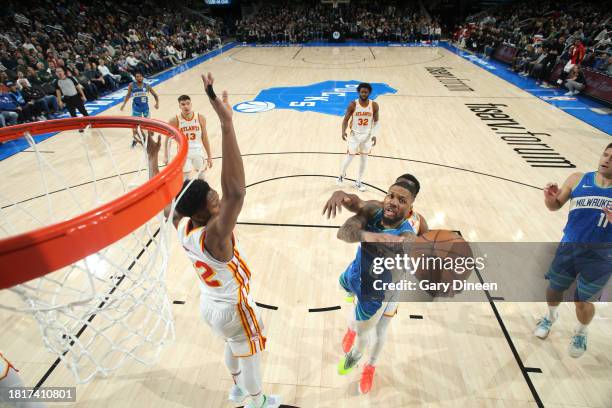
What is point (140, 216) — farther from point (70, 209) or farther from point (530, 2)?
point (530, 2)

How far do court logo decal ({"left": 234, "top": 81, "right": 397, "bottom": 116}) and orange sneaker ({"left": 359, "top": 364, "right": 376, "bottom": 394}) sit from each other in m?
7.34

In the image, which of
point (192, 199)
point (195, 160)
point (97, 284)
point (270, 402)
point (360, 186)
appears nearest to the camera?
point (192, 199)

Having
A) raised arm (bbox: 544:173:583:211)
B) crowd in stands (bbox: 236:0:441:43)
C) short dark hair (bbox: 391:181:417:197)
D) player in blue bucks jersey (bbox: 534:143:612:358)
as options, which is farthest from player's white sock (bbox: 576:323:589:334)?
crowd in stands (bbox: 236:0:441:43)

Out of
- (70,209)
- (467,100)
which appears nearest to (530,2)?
(467,100)

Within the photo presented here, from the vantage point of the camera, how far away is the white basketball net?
1985 millimetres

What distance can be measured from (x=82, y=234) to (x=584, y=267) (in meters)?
3.36

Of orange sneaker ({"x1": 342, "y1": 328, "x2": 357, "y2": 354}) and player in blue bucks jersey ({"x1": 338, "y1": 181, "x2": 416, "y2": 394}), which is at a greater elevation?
player in blue bucks jersey ({"x1": 338, "y1": 181, "x2": 416, "y2": 394})

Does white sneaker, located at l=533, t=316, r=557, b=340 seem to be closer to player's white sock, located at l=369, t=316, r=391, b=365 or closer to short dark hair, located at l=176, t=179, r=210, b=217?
player's white sock, located at l=369, t=316, r=391, b=365

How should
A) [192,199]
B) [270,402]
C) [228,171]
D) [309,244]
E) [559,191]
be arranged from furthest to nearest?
1. [309,244]
2. [559,191]
3. [270,402]
4. [192,199]
5. [228,171]

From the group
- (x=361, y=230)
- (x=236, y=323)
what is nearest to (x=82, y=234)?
(x=236, y=323)

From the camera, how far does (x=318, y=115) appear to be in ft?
30.2

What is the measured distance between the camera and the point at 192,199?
1.85 m

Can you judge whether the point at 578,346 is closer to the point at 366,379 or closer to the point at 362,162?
the point at 366,379

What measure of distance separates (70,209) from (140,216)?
14.8 ft
